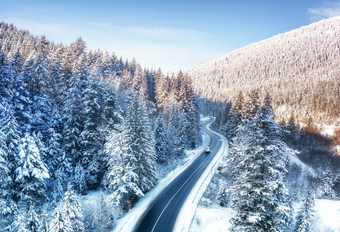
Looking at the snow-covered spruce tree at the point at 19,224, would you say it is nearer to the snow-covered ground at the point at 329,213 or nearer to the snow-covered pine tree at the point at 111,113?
the snow-covered pine tree at the point at 111,113

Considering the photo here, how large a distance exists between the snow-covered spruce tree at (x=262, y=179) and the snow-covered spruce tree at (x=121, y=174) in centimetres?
1404

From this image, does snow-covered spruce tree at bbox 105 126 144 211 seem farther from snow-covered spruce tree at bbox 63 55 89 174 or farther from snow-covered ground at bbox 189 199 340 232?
snow-covered ground at bbox 189 199 340 232

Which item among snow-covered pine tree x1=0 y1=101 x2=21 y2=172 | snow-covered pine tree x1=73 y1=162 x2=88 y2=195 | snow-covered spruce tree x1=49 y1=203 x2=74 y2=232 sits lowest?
snow-covered pine tree x1=73 y1=162 x2=88 y2=195

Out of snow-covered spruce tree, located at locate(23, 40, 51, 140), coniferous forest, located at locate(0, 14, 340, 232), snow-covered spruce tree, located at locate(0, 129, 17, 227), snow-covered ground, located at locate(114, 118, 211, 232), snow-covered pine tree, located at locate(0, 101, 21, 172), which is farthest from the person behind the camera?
snow-covered spruce tree, located at locate(23, 40, 51, 140)

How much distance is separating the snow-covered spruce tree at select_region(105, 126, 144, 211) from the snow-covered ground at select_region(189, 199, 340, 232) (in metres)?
8.06

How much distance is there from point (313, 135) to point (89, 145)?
10219cm

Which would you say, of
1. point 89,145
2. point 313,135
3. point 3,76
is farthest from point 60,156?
point 313,135

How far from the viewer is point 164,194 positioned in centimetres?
2845

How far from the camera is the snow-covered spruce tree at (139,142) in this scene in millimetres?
25852

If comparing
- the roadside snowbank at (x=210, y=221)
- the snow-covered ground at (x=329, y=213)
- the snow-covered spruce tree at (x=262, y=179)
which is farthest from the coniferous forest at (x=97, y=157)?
the roadside snowbank at (x=210, y=221)

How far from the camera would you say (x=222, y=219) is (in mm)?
23594

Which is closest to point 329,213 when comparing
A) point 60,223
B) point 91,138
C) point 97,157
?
point 97,157

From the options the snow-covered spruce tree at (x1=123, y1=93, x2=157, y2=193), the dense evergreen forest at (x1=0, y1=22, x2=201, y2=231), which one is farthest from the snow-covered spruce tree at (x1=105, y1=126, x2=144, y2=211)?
the snow-covered spruce tree at (x1=123, y1=93, x2=157, y2=193)

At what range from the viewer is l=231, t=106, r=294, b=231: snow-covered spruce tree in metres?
12.0
